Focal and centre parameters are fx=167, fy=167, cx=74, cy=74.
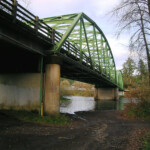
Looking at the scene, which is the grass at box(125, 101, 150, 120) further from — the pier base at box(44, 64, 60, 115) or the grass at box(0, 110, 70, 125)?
the pier base at box(44, 64, 60, 115)

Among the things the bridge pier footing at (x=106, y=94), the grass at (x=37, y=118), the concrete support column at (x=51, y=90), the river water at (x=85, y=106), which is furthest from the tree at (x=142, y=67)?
the bridge pier footing at (x=106, y=94)

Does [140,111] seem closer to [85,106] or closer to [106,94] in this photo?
[85,106]

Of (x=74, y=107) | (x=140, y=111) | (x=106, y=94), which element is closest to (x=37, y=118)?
(x=140, y=111)

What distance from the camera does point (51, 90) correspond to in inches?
517

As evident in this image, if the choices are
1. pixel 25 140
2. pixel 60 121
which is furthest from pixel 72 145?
pixel 60 121

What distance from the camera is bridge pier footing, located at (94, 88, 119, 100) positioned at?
5506 cm

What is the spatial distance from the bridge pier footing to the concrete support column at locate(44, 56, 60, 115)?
4324cm

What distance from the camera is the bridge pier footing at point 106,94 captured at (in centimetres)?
5506

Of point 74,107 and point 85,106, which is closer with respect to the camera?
point 74,107

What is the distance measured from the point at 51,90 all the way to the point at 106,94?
1783 inches

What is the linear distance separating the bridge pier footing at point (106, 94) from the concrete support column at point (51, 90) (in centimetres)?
4324

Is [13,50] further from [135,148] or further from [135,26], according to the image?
[135,148]

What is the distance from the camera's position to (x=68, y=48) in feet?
55.7

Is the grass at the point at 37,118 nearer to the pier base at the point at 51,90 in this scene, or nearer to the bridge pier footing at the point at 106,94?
the pier base at the point at 51,90
